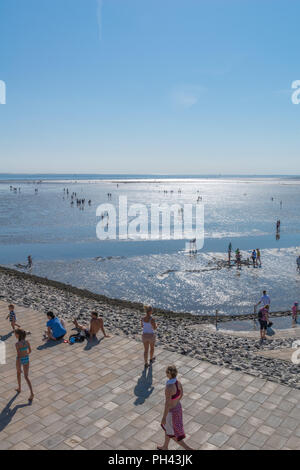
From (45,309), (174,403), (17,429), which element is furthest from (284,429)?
(45,309)

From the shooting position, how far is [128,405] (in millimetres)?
6320

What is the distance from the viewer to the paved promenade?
5461mm

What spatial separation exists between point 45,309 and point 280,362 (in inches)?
293

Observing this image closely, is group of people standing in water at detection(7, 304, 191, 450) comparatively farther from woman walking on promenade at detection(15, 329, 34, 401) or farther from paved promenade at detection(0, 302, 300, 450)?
paved promenade at detection(0, 302, 300, 450)

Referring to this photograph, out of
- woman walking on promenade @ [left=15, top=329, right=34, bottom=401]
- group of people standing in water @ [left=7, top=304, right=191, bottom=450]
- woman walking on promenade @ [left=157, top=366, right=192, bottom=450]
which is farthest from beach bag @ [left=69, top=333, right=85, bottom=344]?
woman walking on promenade @ [left=157, top=366, right=192, bottom=450]

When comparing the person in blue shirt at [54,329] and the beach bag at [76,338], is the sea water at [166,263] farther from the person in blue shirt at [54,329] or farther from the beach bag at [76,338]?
the person in blue shirt at [54,329]

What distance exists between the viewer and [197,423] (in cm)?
583

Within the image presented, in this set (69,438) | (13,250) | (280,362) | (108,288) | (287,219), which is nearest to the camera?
(69,438)

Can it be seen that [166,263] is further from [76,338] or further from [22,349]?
[22,349]

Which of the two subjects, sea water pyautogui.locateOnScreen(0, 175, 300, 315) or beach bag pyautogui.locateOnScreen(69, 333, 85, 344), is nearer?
beach bag pyautogui.locateOnScreen(69, 333, 85, 344)

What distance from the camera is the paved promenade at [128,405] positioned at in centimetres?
546

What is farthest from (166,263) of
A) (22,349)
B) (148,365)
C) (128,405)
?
(22,349)
